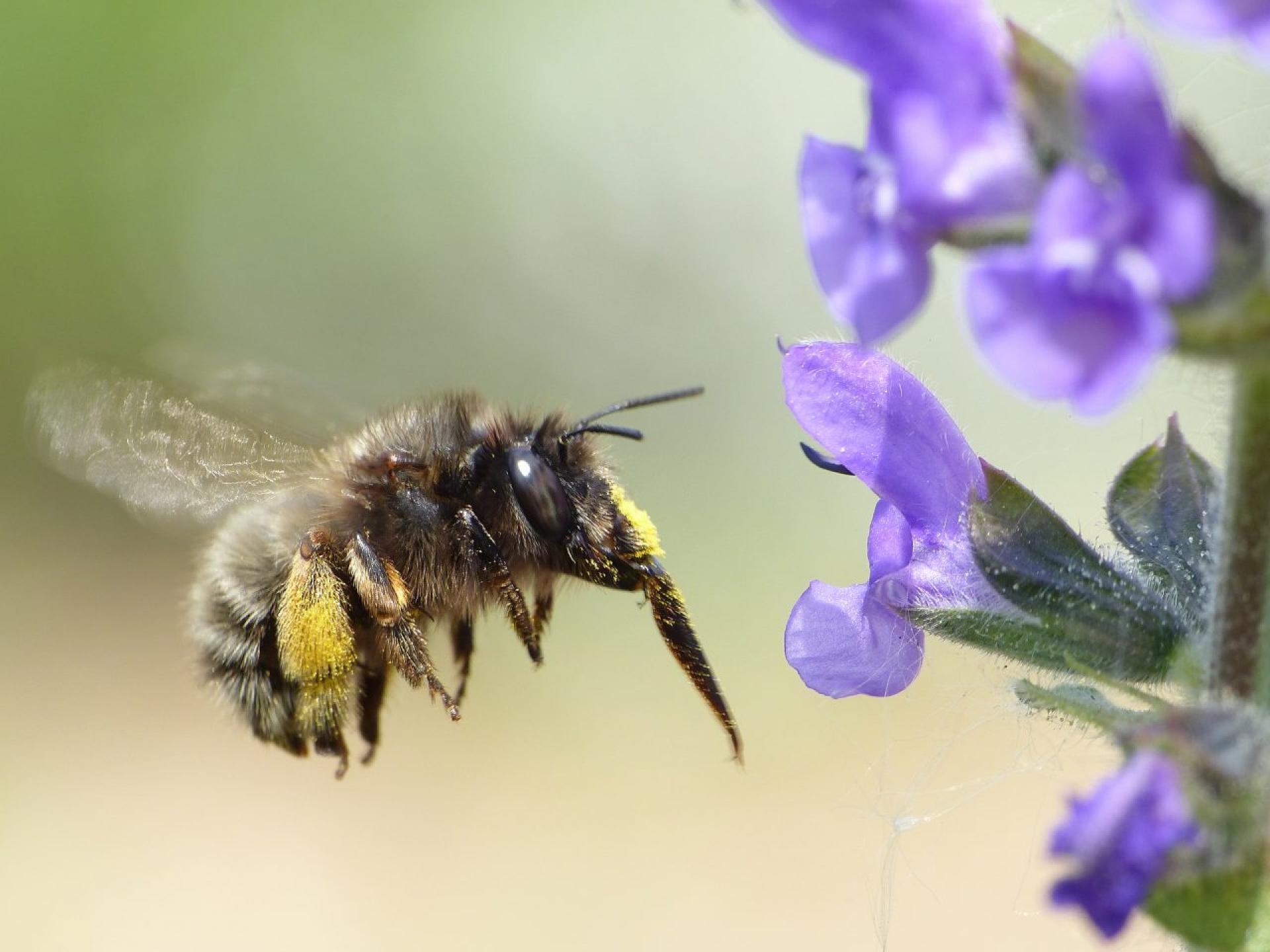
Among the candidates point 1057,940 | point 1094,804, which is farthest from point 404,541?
point 1057,940

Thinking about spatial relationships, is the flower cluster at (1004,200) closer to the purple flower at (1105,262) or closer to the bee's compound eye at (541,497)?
the purple flower at (1105,262)

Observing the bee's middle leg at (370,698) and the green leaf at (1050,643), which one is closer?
the green leaf at (1050,643)

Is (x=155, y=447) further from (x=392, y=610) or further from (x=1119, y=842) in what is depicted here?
(x=1119, y=842)

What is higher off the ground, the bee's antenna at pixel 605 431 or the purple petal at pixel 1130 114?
the purple petal at pixel 1130 114

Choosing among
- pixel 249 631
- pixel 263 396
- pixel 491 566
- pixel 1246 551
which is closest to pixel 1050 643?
pixel 1246 551

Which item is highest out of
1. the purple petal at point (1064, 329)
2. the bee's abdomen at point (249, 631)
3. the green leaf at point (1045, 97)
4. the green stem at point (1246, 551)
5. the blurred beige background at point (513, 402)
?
the green leaf at point (1045, 97)

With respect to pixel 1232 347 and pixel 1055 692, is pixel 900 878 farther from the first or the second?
pixel 1232 347

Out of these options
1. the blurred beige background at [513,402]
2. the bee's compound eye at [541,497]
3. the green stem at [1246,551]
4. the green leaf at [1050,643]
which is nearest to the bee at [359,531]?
the bee's compound eye at [541,497]

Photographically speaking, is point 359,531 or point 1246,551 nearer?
point 1246,551
